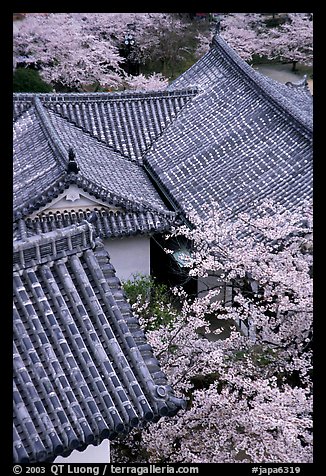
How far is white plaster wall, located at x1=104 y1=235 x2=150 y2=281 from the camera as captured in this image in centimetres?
1457

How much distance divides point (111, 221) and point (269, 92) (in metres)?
6.11

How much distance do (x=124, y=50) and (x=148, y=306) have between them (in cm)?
2643

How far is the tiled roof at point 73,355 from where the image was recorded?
6422 millimetres

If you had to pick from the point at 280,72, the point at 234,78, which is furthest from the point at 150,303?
the point at 280,72

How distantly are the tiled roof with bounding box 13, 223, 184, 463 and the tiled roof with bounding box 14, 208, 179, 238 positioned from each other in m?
6.01

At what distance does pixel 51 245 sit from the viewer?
7375 mm

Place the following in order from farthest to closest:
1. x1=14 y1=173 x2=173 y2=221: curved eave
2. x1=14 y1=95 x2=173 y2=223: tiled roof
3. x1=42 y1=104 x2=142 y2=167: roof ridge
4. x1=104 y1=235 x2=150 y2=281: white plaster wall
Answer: x1=42 y1=104 x2=142 y2=167: roof ridge, x1=104 y1=235 x2=150 y2=281: white plaster wall, x1=14 y1=95 x2=173 y2=223: tiled roof, x1=14 y1=173 x2=173 y2=221: curved eave

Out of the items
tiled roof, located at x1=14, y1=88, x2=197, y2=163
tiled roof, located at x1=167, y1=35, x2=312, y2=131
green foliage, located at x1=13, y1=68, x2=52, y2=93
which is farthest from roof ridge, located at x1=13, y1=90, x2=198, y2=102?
green foliage, located at x1=13, y1=68, x2=52, y2=93

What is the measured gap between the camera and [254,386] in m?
9.29

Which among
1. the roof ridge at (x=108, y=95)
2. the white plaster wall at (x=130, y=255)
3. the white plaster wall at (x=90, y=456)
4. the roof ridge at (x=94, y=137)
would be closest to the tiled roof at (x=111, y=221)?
the white plaster wall at (x=130, y=255)

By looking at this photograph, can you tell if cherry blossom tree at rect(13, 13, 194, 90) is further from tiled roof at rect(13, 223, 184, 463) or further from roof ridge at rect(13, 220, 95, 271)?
tiled roof at rect(13, 223, 184, 463)

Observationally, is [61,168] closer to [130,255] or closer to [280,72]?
[130,255]

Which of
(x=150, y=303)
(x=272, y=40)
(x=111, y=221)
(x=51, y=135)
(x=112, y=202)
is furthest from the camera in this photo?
(x=272, y=40)

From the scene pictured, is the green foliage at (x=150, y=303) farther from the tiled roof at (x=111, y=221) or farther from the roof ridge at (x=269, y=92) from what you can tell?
the roof ridge at (x=269, y=92)
